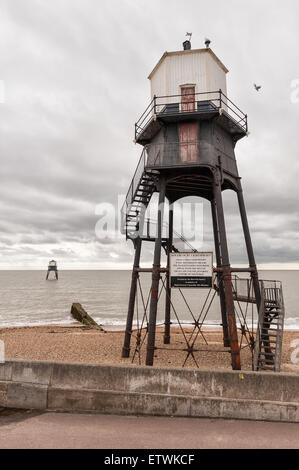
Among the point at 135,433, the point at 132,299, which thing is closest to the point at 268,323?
the point at 132,299

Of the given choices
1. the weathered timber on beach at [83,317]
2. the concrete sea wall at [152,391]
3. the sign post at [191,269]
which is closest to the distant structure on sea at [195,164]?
the sign post at [191,269]

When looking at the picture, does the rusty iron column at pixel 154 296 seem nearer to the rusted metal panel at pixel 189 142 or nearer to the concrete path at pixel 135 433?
the rusted metal panel at pixel 189 142

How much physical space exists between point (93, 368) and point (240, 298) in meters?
8.36

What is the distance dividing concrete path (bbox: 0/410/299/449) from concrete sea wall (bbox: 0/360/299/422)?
26 centimetres

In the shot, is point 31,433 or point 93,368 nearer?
point 31,433

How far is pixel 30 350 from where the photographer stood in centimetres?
1594

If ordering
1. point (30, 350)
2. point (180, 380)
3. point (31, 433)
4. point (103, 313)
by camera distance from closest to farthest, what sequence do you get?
point (31, 433), point (180, 380), point (30, 350), point (103, 313)

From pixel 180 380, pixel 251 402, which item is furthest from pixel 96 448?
pixel 251 402

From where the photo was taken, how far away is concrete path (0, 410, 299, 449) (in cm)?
570

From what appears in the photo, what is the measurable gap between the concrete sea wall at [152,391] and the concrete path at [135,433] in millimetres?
265

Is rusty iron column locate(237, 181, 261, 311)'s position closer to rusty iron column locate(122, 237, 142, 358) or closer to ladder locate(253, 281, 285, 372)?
ladder locate(253, 281, 285, 372)

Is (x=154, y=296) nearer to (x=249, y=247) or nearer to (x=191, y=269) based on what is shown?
(x=191, y=269)

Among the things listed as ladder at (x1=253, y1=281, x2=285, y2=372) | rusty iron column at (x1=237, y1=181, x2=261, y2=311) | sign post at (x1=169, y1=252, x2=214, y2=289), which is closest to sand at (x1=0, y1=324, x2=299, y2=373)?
ladder at (x1=253, y1=281, x2=285, y2=372)
